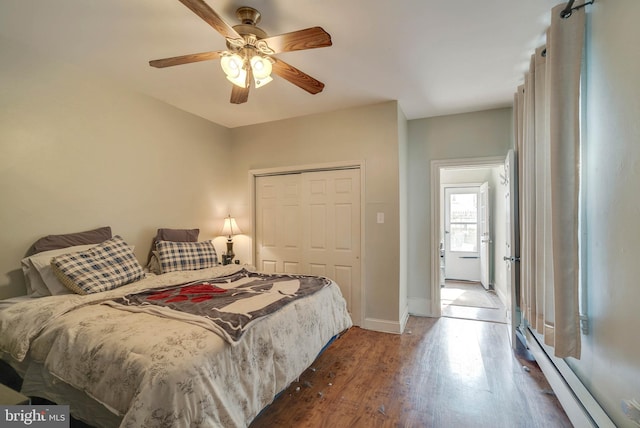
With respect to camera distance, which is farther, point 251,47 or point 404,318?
point 404,318

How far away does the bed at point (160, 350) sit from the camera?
47.6 inches

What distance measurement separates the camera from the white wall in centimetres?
122

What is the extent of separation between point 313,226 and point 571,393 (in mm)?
2735

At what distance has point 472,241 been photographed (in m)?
6.11

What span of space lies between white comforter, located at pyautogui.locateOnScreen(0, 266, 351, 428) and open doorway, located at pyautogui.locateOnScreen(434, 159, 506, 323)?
3.02m

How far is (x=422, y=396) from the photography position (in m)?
2.08

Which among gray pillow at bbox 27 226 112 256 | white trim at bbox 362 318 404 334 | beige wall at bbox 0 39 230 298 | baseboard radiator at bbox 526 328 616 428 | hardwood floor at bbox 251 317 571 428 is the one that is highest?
Result: beige wall at bbox 0 39 230 298

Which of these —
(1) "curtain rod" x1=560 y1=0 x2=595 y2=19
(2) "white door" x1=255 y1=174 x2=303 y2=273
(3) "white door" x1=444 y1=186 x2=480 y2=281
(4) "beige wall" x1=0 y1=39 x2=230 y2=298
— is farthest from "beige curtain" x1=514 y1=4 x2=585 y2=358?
(3) "white door" x1=444 y1=186 x2=480 y2=281

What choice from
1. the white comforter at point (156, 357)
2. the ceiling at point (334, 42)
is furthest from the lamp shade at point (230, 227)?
the white comforter at point (156, 357)

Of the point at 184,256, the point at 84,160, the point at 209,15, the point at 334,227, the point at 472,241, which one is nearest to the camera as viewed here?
the point at 209,15

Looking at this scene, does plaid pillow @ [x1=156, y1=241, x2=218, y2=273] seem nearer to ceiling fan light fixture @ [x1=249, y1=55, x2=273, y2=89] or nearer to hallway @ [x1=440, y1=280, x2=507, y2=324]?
ceiling fan light fixture @ [x1=249, y1=55, x2=273, y2=89]

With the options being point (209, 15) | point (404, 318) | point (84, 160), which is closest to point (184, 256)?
point (84, 160)

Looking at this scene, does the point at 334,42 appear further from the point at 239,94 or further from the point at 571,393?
the point at 571,393

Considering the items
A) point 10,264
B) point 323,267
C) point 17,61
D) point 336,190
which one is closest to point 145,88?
point 17,61
